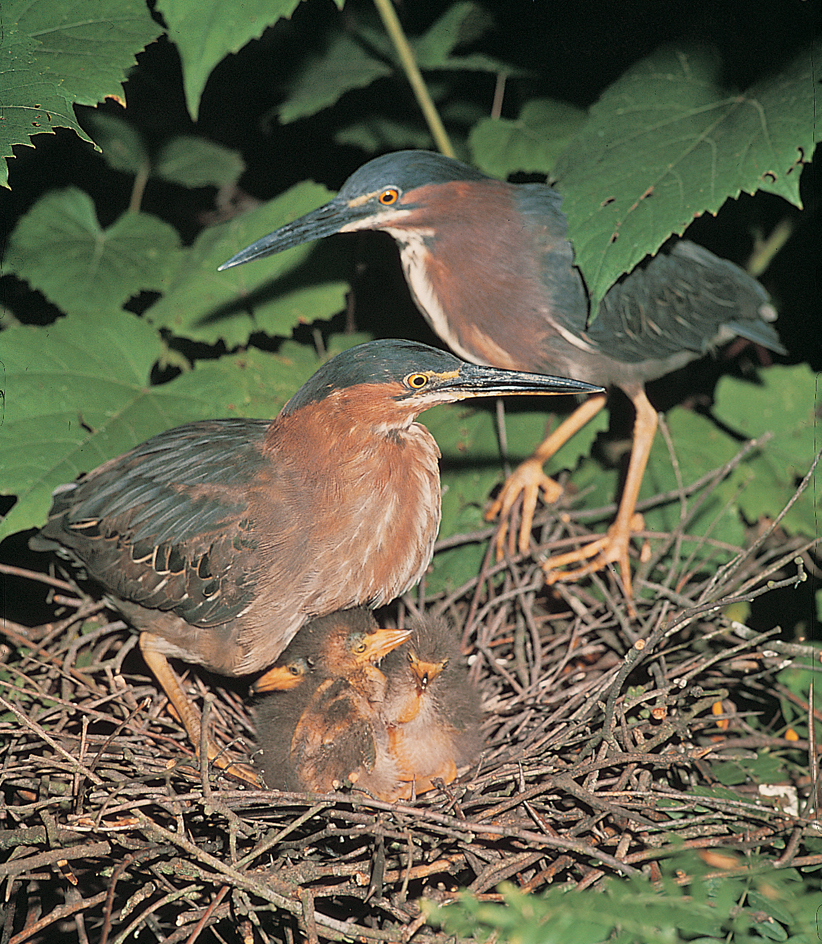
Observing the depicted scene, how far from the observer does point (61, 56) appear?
6.61 feet

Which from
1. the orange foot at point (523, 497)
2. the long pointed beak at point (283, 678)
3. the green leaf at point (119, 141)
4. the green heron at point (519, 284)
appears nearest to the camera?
the long pointed beak at point (283, 678)

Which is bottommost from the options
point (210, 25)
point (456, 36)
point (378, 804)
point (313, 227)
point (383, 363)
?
point (378, 804)

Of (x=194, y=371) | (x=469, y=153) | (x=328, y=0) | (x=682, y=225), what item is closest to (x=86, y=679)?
(x=194, y=371)

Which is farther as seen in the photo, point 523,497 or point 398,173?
point 523,497

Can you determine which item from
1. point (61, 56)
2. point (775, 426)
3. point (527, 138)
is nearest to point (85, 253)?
point (61, 56)

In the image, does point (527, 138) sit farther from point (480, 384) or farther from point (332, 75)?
point (480, 384)

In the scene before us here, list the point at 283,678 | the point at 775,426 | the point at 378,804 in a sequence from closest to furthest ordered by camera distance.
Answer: the point at 378,804 → the point at 283,678 → the point at 775,426

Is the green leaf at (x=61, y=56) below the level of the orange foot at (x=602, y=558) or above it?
above

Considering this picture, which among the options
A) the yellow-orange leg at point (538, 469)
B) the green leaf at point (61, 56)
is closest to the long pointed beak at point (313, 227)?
the green leaf at point (61, 56)

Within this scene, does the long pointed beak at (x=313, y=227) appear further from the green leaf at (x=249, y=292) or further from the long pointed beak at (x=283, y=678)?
the long pointed beak at (x=283, y=678)

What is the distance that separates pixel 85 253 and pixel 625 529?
70.1 inches

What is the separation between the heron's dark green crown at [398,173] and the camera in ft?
6.75

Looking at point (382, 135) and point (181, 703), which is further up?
point (382, 135)

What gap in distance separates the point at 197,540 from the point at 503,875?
3.09 ft
